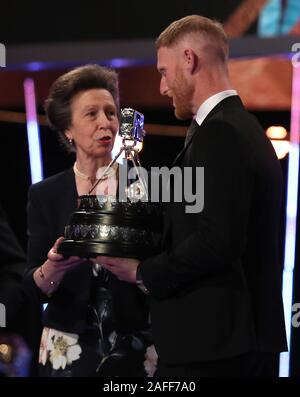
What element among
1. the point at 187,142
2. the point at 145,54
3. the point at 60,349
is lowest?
the point at 60,349

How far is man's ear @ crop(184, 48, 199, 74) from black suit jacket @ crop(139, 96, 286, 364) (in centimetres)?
11

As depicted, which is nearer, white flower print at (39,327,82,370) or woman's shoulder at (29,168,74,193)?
white flower print at (39,327,82,370)

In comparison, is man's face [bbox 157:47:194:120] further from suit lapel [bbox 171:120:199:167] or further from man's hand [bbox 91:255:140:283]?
man's hand [bbox 91:255:140:283]

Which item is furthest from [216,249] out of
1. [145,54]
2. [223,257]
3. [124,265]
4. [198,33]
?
[145,54]

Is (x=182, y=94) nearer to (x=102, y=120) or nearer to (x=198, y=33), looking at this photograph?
(x=198, y=33)

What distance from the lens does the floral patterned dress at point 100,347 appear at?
6.07ft

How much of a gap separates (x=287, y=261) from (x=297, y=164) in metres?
0.38

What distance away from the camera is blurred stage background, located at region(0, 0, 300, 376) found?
283cm

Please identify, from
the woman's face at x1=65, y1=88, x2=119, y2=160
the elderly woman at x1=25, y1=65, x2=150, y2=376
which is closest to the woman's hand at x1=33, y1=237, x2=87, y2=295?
the elderly woman at x1=25, y1=65, x2=150, y2=376

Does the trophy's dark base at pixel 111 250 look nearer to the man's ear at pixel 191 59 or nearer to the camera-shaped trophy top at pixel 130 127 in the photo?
the camera-shaped trophy top at pixel 130 127

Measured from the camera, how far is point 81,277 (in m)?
1.92

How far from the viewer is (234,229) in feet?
4.66

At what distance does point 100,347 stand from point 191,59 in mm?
788
